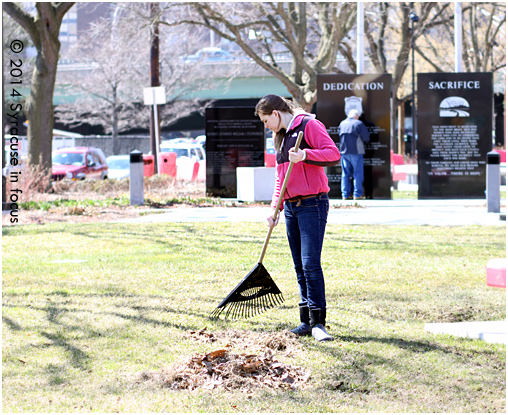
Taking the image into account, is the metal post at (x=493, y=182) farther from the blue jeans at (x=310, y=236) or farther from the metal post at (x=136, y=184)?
the blue jeans at (x=310, y=236)

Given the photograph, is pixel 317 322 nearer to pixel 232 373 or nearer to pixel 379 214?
pixel 232 373

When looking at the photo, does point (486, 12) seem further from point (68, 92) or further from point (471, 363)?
point (471, 363)

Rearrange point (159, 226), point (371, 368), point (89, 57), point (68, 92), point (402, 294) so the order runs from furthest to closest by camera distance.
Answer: point (68, 92), point (89, 57), point (159, 226), point (402, 294), point (371, 368)

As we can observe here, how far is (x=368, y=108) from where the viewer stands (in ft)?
62.3

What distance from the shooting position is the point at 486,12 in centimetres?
3647

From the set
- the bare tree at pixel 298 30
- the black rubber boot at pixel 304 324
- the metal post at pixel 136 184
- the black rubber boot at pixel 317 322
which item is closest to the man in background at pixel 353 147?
the metal post at pixel 136 184

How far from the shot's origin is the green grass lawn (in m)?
4.80

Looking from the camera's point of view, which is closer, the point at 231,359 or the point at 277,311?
the point at 231,359

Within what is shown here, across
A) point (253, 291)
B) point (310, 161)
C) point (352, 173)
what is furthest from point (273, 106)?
point (352, 173)

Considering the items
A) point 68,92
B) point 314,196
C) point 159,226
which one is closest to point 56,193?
point 159,226

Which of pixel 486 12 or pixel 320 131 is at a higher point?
pixel 486 12

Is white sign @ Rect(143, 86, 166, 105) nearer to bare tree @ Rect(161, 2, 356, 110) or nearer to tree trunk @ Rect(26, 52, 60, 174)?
bare tree @ Rect(161, 2, 356, 110)

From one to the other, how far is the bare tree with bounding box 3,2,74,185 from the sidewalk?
581 centimetres

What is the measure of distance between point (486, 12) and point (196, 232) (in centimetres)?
2769
